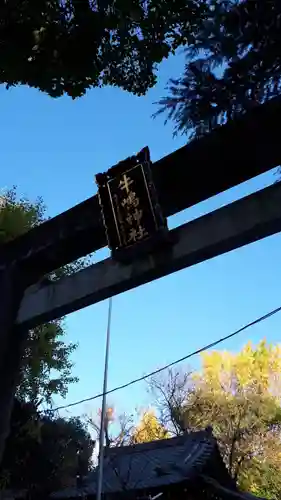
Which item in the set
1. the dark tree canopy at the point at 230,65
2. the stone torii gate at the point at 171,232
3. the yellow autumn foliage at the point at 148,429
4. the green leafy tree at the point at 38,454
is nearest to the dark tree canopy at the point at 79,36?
the dark tree canopy at the point at 230,65

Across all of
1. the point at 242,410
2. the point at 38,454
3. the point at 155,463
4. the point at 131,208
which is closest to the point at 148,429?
the point at 242,410

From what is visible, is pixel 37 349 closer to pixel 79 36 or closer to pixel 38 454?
pixel 38 454

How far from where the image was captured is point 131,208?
486cm

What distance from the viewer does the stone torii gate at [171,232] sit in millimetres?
4301

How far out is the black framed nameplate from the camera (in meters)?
4.64

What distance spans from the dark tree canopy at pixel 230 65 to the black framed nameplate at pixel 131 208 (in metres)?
0.88

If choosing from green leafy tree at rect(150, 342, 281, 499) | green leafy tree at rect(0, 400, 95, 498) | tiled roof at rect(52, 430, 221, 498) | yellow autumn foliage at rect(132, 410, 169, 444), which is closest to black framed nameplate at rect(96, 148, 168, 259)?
green leafy tree at rect(0, 400, 95, 498)

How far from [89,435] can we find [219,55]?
433 inches

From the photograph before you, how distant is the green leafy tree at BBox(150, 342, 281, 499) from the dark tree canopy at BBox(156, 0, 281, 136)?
1801cm

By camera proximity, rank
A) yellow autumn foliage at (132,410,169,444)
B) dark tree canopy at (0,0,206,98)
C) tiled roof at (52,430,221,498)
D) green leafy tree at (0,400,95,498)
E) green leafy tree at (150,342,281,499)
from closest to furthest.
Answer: dark tree canopy at (0,0,206,98), green leafy tree at (0,400,95,498), tiled roof at (52,430,221,498), green leafy tree at (150,342,281,499), yellow autumn foliage at (132,410,169,444)

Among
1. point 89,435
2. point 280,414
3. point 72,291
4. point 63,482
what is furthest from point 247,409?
point 72,291

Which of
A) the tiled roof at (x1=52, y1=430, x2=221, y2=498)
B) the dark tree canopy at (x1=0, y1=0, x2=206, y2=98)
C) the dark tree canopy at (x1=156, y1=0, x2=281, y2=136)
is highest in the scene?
the dark tree canopy at (x1=0, y1=0, x2=206, y2=98)

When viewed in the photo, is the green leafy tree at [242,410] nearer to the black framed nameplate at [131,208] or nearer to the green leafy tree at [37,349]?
the green leafy tree at [37,349]

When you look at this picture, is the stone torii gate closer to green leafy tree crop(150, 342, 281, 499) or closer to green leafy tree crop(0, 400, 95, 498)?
green leafy tree crop(0, 400, 95, 498)
